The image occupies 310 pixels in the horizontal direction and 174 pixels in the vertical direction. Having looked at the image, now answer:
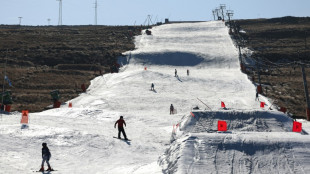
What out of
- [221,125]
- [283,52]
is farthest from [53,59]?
[221,125]

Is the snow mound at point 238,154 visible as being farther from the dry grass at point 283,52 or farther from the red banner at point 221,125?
the dry grass at point 283,52

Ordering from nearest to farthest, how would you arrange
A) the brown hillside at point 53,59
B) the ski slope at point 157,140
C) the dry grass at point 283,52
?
the ski slope at point 157,140
the dry grass at point 283,52
the brown hillside at point 53,59

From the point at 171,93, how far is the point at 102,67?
2153 cm

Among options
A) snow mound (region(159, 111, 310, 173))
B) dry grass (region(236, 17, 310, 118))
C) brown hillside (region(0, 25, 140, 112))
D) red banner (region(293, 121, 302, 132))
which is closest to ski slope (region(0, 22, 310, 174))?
snow mound (region(159, 111, 310, 173))

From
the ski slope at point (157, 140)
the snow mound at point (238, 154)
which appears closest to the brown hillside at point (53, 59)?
the ski slope at point (157, 140)

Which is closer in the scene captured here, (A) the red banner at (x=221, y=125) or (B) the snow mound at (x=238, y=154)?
(B) the snow mound at (x=238, y=154)

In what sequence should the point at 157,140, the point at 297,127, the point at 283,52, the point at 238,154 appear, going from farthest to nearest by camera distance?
the point at 283,52, the point at 157,140, the point at 297,127, the point at 238,154

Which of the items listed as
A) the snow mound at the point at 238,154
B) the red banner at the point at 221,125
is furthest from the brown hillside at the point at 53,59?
the snow mound at the point at 238,154

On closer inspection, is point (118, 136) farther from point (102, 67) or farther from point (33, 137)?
point (102, 67)

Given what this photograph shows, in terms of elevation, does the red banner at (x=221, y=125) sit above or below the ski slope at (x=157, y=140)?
above

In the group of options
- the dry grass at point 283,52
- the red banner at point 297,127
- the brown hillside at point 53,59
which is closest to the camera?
the red banner at point 297,127

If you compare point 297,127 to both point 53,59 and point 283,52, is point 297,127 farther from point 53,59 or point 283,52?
point 283,52

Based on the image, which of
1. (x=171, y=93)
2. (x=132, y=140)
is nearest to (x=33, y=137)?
(x=132, y=140)

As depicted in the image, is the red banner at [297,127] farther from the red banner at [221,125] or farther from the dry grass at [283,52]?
the dry grass at [283,52]
